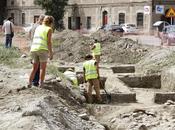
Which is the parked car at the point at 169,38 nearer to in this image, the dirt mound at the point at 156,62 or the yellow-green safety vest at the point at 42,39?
the dirt mound at the point at 156,62

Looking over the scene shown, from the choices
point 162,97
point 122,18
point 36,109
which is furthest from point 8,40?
point 122,18

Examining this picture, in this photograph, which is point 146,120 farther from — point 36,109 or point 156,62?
point 156,62

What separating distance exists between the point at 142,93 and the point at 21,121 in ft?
39.0

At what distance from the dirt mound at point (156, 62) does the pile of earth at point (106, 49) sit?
1692 millimetres

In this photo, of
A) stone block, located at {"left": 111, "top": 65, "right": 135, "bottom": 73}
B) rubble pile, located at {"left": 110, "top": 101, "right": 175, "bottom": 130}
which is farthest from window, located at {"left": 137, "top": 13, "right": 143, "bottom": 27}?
rubble pile, located at {"left": 110, "top": 101, "right": 175, "bottom": 130}

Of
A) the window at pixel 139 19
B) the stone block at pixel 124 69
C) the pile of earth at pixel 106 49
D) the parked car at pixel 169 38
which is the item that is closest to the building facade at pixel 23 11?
the window at pixel 139 19

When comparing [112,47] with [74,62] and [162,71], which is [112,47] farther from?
[162,71]

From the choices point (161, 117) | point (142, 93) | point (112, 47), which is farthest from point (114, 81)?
point (112, 47)

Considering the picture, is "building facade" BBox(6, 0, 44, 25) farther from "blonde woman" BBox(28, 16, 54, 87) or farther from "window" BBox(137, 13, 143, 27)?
"blonde woman" BBox(28, 16, 54, 87)

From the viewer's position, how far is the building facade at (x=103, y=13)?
52.7m

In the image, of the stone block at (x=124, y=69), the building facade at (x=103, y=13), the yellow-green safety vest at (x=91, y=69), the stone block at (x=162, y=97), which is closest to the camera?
the yellow-green safety vest at (x=91, y=69)

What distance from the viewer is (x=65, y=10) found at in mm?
61938

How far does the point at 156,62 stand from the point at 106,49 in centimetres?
523

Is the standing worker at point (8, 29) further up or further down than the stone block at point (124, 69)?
further up
